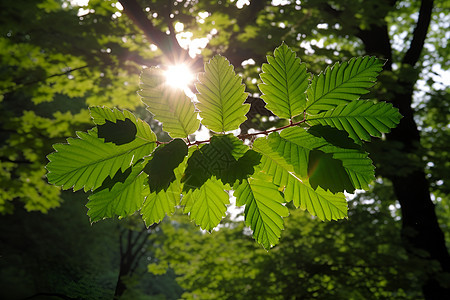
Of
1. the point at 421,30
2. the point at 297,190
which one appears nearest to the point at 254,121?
the point at 297,190

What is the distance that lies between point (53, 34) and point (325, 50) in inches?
183

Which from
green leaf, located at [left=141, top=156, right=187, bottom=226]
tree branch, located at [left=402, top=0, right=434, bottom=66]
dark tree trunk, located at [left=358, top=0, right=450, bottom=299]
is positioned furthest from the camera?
tree branch, located at [left=402, top=0, right=434, bottom=66]

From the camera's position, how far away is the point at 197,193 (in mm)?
531

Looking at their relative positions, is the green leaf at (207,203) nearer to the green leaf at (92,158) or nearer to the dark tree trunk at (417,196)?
the green leaf at (92,158)

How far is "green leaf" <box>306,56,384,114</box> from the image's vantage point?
0.50 metres

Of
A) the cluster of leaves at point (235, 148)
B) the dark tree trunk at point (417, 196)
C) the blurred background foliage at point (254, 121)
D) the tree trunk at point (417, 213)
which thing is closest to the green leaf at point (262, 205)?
the cluster of leaves at point (235, 148)

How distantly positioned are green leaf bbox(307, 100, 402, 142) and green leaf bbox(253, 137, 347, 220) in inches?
4.1

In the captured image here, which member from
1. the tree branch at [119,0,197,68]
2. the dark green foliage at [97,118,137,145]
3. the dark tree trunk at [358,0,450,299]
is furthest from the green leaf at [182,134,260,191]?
the dark tree trunk at [358,0,450,299]

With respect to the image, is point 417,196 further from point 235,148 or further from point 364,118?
point 235,148

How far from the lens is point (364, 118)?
0.49 metres

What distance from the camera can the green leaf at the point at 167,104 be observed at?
0.47m

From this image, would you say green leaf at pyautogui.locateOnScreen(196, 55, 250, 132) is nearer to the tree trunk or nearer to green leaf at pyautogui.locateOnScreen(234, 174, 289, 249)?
green leaf at pyautogui.locateOnScreen(234, 174, 289, 249)

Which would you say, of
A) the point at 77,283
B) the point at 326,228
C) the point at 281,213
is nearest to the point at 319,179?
the point at 281,213

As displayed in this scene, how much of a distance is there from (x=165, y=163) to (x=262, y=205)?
0.19 metres
